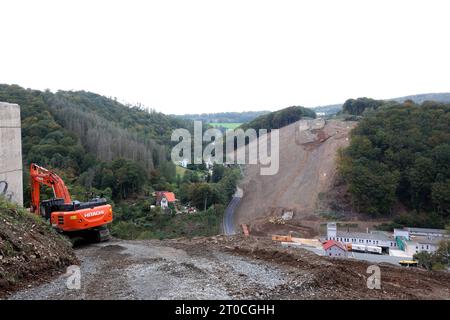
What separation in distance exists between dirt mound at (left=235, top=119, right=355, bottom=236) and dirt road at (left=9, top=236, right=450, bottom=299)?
14889 millimetres

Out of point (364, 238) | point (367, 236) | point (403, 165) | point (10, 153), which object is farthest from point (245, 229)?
point (403, 165)

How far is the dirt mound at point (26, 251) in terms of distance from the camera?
4473 millimetres

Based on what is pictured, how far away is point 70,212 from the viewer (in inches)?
321

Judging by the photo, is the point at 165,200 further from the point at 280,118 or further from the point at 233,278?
the point at 280,118

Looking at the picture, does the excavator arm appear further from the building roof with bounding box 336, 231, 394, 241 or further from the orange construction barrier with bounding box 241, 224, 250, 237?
the building roof with bounding box 336, 231, 394, 241

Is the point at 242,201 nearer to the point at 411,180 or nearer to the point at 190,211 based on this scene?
the point at 190,211

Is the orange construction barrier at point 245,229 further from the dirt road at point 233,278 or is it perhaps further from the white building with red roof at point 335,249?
the dirt road at point 233,278

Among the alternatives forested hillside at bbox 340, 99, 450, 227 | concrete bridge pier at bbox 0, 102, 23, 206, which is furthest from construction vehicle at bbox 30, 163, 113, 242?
forested hillside at bbox 340, 99, 450, 227

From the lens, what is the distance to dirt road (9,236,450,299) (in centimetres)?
437

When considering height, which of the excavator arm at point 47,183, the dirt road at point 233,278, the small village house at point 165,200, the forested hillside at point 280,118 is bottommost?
the small village house at point 165,200

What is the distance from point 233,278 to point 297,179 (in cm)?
2331

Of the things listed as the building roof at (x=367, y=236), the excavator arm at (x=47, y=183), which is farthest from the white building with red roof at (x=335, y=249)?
the excavator arm at (x=47, y=183)

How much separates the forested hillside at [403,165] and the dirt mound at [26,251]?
2194 cm

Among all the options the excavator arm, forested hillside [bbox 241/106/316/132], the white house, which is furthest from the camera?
forested hillside [bbox 241/106/316/132]
